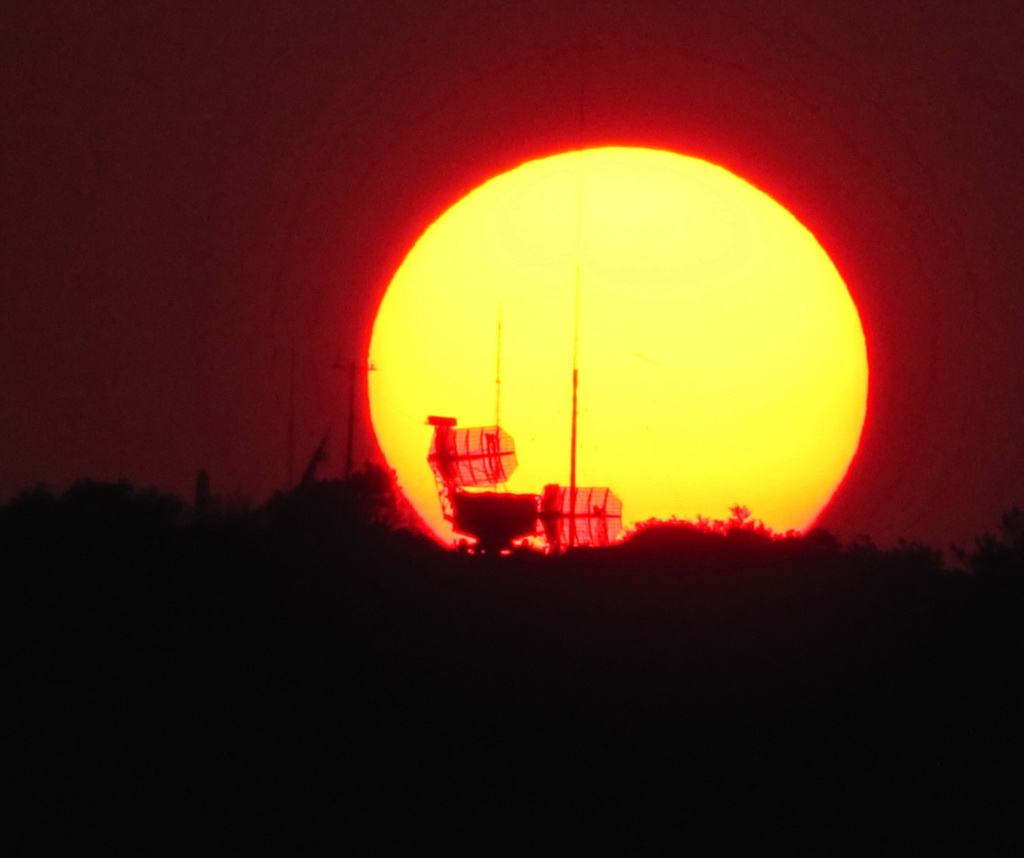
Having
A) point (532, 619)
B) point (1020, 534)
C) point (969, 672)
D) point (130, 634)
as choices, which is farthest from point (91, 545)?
point (1020, 534)

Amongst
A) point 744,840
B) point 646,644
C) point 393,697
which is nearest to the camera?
point 744,840

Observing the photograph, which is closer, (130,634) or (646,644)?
(130,634)

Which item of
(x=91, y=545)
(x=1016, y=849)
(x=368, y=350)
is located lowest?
(x=1016, y=849)

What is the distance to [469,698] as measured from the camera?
38000 mm

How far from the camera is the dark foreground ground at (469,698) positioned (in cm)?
3512

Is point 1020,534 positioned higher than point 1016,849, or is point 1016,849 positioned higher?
point 1020,534

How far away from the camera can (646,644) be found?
40781 mm

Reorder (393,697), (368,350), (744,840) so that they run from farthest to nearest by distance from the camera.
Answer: (368,350)
(393,697)
(744,840)

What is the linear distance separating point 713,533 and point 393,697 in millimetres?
12182

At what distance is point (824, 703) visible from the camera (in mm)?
38594

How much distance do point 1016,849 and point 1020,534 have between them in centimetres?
1325

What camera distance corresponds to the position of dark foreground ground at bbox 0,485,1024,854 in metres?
35.1

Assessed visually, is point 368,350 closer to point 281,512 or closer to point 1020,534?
point 281,512

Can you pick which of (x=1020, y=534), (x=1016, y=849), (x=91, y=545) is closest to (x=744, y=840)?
(x=1016, y=849)
